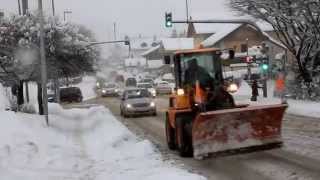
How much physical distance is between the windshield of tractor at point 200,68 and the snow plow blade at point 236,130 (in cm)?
167

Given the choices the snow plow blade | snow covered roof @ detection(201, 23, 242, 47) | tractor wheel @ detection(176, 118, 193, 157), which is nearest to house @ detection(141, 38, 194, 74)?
snow covered roof @ detection(201, 23, 242, 47)

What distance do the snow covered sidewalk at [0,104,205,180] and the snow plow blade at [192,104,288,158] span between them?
1.01 metres

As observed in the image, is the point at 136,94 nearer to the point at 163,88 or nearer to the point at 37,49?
the point at 37,49

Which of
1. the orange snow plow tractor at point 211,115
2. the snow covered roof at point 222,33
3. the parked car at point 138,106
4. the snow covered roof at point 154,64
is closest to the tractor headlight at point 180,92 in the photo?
the orange snow plow tractor at point 211,115

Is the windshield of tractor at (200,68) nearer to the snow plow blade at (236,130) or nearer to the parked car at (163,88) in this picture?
the snow plow blade at (236,130)

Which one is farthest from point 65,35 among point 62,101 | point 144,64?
point 144,64

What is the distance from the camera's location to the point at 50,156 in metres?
16.2

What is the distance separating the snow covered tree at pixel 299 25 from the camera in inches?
1531

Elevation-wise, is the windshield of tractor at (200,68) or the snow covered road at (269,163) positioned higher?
the windshield of tractor at (200,68)

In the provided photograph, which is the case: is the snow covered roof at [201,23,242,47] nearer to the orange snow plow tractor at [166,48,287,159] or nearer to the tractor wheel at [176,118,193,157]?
the orange snow plow tractor at [166,48,287,159]

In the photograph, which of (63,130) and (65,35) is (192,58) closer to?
(63,130)

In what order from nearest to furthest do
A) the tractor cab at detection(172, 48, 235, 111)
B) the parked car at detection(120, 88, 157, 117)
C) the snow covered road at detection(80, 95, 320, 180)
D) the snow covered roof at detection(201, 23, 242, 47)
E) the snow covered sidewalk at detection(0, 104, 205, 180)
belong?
the snow covered road at detection(80, 95, 320, 180), the snow covered sidewalk at detection(0, 104, 205, 180), the tractor cab at detection(172, 48, 235, 111), the parked car at detection(120, 88, 157, 117), the snow covered roof at detection(201, 23, 242, 47)

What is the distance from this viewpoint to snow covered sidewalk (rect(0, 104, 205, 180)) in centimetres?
1294

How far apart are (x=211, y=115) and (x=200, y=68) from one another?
2.21 meters
